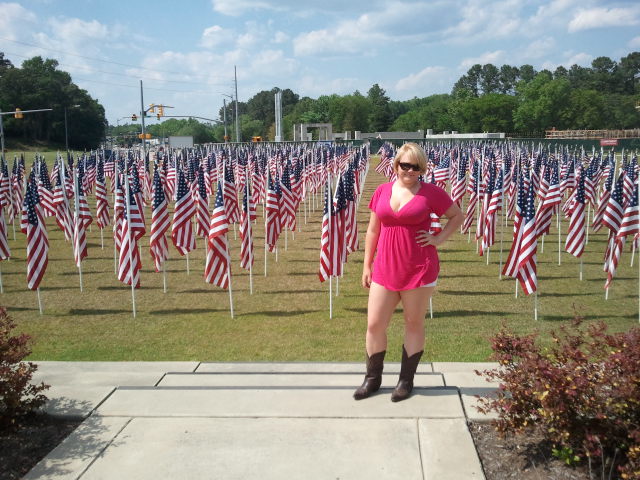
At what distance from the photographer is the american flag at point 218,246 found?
10180 millimetres

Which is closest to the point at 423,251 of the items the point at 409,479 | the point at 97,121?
the point at 409,479

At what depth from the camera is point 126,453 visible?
450 cm

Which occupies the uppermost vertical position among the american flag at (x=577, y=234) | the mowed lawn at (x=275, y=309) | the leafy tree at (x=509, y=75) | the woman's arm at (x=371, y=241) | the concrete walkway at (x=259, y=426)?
the leafy tree at (x=509, y=75)

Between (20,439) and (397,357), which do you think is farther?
(397,357)

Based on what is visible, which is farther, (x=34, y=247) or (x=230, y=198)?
(x=230, y=198)

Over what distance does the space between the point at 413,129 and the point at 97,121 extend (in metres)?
73.0

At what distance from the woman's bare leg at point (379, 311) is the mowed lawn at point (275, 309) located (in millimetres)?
2450

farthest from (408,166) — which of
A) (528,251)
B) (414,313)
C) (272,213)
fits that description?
(272,213)

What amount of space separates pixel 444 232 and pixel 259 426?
7.34 ft

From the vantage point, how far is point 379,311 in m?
5.07

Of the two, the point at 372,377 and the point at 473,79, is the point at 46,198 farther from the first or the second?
the point at 473,79

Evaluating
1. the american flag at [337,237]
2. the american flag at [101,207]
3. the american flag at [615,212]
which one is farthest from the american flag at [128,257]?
the american flag at [615,212]

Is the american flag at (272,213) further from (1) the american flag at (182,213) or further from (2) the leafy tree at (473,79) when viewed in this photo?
(2) the leafy tree at (473,79)

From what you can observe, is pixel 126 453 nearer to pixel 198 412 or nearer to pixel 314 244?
pixel 198 412
